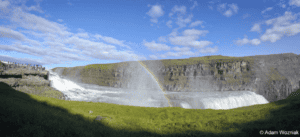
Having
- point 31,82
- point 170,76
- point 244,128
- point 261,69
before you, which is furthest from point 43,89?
point 261,69

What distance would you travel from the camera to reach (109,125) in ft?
36.2

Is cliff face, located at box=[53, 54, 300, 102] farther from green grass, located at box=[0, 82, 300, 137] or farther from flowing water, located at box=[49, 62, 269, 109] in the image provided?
green grass, located at box=[0, 82, 300, 137]

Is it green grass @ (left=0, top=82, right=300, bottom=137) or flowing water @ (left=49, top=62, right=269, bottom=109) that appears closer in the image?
green grass @ (left=0, top=82, right=300, bottom=137)

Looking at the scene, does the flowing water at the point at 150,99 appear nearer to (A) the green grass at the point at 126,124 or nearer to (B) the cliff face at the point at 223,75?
(A) the green grass at the point at 126,124

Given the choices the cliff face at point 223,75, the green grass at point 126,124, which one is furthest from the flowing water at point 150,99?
the cliff face at point 223,75

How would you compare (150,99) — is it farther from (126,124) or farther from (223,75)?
(223,75)

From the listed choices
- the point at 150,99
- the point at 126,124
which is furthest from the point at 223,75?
the point at 126,124

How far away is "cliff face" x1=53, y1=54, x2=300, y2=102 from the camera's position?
8988cm

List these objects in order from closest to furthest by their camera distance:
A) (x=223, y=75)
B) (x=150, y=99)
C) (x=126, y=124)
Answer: (x=126, y=124), (x=150, y=99), (x=223, y=75)

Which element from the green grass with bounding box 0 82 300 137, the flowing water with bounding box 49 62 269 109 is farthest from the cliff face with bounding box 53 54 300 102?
the green grass with bounding box 0 82 300 137

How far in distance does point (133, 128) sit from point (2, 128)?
7.31 meters

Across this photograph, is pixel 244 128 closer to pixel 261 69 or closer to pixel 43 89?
pixel 43 89

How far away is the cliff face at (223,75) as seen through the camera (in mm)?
89875

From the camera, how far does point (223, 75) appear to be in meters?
113
